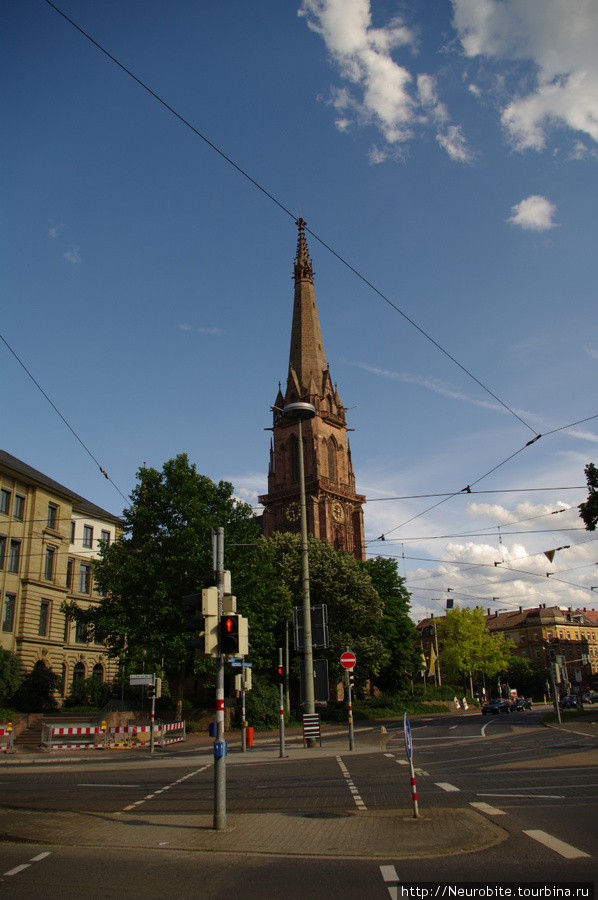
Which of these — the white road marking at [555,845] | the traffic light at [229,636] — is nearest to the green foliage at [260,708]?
the traffic light at [229,636]

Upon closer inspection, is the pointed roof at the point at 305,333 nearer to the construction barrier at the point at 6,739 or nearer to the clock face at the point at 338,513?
the clock face at the point at 338,513

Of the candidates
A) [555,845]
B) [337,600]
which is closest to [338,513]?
[337,600]

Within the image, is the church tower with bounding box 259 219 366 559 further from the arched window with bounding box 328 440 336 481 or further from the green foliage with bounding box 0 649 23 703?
the green foliage with bounding box 0 649 23 703

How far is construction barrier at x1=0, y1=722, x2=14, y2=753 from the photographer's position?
92.5ft

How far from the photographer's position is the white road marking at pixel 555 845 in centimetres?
707

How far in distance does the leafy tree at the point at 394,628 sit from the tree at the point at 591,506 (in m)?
27.5

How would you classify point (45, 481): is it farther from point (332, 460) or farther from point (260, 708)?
point (332, 460)

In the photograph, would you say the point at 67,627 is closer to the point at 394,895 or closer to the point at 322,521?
the point at 322,521

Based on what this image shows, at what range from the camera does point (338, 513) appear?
267 feet

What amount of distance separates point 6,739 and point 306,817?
1002 inches

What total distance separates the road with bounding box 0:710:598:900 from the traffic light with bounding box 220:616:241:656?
227cm

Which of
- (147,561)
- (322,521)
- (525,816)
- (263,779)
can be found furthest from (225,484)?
(322,521)

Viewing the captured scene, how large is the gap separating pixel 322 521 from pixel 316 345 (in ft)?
84.8

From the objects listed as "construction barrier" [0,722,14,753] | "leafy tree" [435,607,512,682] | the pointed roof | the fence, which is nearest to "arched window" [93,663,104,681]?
"construction barrier" [0,722,14,753]
